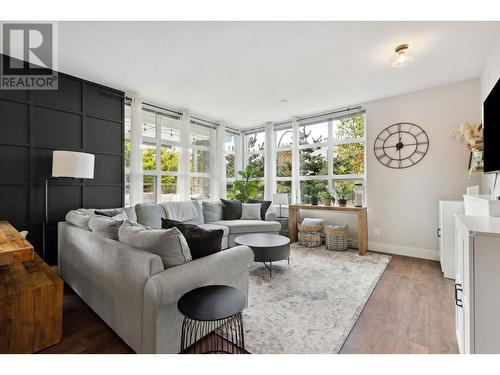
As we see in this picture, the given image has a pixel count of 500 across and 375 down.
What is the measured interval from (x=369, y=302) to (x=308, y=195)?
281cm

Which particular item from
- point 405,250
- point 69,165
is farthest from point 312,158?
point 69,165

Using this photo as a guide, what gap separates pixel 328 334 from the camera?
1.73 metres

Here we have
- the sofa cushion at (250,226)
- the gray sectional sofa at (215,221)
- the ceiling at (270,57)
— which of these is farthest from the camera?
the sofa cushion at (250,226)

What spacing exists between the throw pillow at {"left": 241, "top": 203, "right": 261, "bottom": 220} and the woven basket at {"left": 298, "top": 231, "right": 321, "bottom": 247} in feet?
3.01

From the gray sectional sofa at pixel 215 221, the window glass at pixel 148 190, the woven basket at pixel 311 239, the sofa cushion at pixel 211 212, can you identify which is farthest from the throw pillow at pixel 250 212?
the window glass at pixel 148 190

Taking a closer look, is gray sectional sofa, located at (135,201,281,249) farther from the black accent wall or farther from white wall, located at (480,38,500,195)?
white wall, located at (480,38,500,195)

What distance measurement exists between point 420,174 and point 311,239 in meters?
2.00

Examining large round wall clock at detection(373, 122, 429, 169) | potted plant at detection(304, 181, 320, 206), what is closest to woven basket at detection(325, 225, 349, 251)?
potted plant at detection(304, 181, 320, 206)

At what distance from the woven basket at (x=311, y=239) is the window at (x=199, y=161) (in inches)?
89.3

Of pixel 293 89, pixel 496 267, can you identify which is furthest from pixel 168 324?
pixel 293 89

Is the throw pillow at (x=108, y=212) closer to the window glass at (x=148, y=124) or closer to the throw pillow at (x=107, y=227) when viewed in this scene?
the throw pillow at (x=107, y=227)

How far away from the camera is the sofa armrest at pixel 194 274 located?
1331 millimetres

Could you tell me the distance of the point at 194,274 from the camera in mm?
1503

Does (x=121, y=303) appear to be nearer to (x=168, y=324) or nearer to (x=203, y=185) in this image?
(x=168, y=324)
